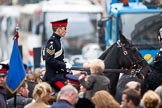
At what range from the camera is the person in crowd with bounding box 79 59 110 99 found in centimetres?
1534

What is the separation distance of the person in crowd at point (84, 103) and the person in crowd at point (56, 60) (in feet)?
6.09

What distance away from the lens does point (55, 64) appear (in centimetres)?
1588

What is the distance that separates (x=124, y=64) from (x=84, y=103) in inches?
111

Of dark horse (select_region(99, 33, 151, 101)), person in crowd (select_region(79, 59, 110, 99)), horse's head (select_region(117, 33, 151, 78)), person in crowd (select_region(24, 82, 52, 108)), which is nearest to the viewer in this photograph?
person in crowd (select_region(24, 82, 52, 108))

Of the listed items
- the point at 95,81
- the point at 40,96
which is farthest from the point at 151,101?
the point at 95,81

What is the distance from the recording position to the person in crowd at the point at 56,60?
52.2 ft

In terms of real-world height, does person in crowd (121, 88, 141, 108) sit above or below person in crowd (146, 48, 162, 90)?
above

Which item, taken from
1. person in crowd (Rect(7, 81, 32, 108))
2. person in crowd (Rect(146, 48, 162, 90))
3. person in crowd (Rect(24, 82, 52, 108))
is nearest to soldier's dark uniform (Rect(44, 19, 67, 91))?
person in crowd (Rect(7, 81, 32, 108))

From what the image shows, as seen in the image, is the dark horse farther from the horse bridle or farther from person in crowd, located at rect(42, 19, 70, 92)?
person in crowd, located at rect(42, 19, 70, 92)

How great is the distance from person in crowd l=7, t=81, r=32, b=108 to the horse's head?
171 centimetres

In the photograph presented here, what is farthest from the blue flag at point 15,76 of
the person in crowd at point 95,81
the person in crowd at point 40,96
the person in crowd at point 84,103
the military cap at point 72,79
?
the person in crowd at point 84,103

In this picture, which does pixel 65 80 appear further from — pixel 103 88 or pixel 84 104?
pixel 84 104

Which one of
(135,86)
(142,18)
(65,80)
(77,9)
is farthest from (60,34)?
(77,9)

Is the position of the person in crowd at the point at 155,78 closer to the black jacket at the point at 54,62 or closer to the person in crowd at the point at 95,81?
the person in crowd at the point at 95,81
